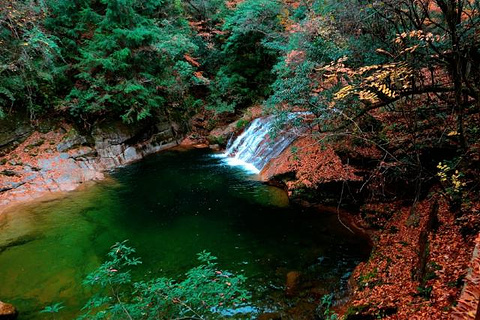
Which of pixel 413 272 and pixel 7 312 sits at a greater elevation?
pixel 413 272

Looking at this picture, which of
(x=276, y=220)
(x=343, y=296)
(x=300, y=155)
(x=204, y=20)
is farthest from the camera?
(x=204, y=20)

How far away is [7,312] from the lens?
15.3 ft

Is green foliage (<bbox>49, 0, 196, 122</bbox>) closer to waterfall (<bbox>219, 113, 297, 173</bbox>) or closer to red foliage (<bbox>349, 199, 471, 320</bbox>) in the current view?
waterfall (<bbox>219, 113, 297, 173</bbox>)

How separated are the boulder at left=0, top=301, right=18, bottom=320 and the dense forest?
17.2 feet

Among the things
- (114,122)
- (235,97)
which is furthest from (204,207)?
(235,97)

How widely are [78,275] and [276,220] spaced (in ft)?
15.6

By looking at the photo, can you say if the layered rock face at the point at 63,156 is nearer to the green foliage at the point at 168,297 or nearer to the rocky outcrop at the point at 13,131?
the rocky outcrop at the point at 13,131

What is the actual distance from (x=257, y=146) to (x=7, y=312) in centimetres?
1026

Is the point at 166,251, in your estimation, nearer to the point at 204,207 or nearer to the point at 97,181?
the point at 204,207

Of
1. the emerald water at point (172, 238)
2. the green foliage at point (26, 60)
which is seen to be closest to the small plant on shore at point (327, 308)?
the emerald water at point (172, 238)

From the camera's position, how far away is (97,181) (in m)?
11.4

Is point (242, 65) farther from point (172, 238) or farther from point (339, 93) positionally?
point (339, 93)

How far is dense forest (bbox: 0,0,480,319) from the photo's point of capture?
13.6ft

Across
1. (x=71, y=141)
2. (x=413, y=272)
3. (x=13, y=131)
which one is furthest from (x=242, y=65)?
(x=413, y=272)
